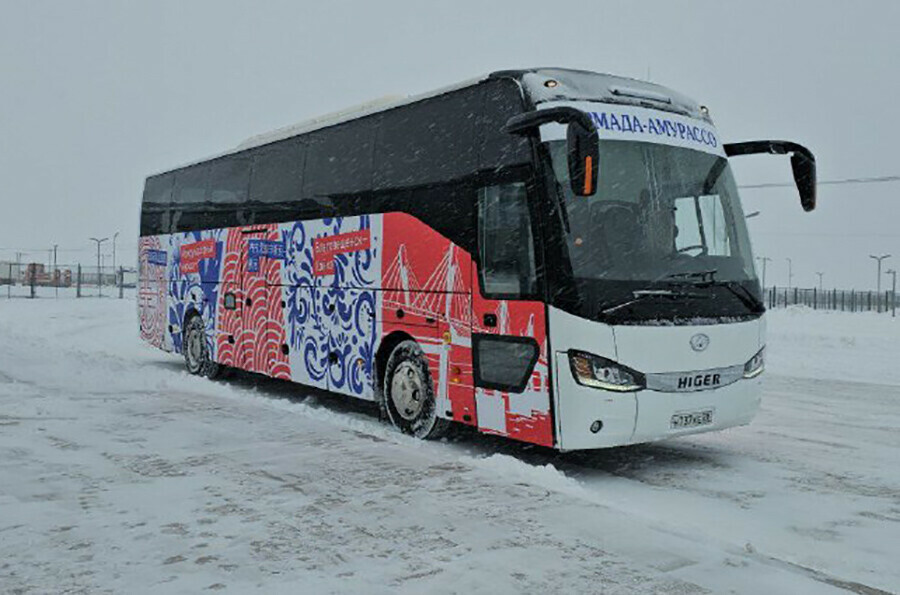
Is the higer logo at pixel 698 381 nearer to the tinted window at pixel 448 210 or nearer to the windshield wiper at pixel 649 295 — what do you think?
the windshield wiper at pixel 649 295

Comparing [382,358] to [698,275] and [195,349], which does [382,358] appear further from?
[195,349]

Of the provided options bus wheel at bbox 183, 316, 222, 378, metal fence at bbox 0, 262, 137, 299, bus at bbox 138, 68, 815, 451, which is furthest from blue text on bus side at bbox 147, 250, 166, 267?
metal fence at bbox 0, 262, 137, 299

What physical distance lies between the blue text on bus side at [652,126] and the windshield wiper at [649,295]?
1420mm

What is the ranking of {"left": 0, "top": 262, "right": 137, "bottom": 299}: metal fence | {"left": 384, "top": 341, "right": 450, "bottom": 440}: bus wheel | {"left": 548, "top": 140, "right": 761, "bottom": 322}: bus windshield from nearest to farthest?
{"left": 548, "top": 140, "right": 761, "bottom": 322}: bus windshield → {"left": 384, "top": 341, "right": 450, "bottom": 440}: bus wheel → {"left": 0, "top": 262, "right": 137, "bottom": 299}: metal fence

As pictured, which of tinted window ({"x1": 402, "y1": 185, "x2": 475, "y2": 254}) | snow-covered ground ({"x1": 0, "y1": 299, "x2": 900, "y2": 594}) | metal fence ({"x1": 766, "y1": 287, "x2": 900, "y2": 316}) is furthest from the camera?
metal fence ({"x1": 766, "y1": 287, "x2": 900, "y2": 316})

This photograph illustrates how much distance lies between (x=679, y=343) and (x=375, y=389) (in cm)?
364

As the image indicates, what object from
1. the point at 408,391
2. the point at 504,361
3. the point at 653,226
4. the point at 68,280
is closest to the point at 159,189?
the point at 408,391

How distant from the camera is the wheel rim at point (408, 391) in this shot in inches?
345

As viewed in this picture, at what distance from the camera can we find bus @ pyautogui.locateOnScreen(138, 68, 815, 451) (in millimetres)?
6879

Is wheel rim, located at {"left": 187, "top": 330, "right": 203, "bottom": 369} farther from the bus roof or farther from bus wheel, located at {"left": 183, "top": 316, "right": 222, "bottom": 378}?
the bus roof

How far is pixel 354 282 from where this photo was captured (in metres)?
9.86

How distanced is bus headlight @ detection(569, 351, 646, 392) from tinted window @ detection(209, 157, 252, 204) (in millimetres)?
7333

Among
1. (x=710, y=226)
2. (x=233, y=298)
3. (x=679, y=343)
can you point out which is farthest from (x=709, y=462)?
(x=233, y=298)

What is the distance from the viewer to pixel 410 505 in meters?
6.05
